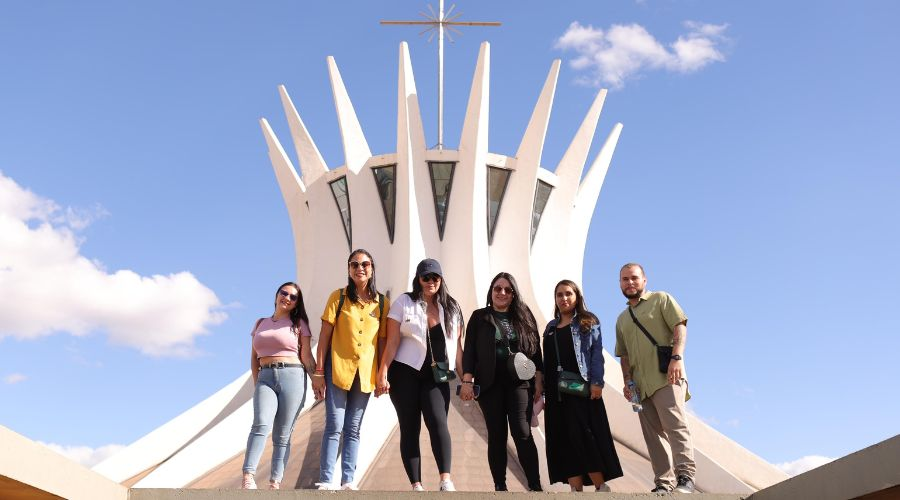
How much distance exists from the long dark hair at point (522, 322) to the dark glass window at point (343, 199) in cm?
1278

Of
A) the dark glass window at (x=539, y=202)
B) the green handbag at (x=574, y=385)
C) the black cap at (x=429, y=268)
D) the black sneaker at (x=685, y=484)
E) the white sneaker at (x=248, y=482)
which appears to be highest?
the dark glass window at (x=539, y=202)

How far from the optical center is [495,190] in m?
19.1

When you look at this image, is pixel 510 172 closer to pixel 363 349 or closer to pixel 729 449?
pixel 729 449

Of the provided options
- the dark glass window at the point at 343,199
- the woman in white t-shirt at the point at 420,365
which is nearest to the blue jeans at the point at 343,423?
the woman in white t-shirt at the point at 420,365

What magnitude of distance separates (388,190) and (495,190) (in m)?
2.31

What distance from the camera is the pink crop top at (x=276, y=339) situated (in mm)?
6656

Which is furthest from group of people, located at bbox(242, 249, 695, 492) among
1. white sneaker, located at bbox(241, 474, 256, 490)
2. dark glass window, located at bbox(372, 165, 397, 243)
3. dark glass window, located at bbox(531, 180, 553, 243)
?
dark glass window, located at bbox(531, 180, 553, 243)

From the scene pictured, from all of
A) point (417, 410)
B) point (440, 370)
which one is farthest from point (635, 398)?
point (417, 410)

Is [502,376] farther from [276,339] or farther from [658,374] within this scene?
[276,339]

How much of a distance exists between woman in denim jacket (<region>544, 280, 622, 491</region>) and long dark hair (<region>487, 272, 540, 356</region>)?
0.19 meters

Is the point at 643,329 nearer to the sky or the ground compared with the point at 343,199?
nearer to the ground

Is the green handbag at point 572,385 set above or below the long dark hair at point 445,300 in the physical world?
below

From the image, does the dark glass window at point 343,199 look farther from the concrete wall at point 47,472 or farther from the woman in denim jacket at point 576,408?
the concrete wall at point 47,472

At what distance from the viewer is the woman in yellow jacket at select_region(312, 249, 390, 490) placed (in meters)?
6.44
